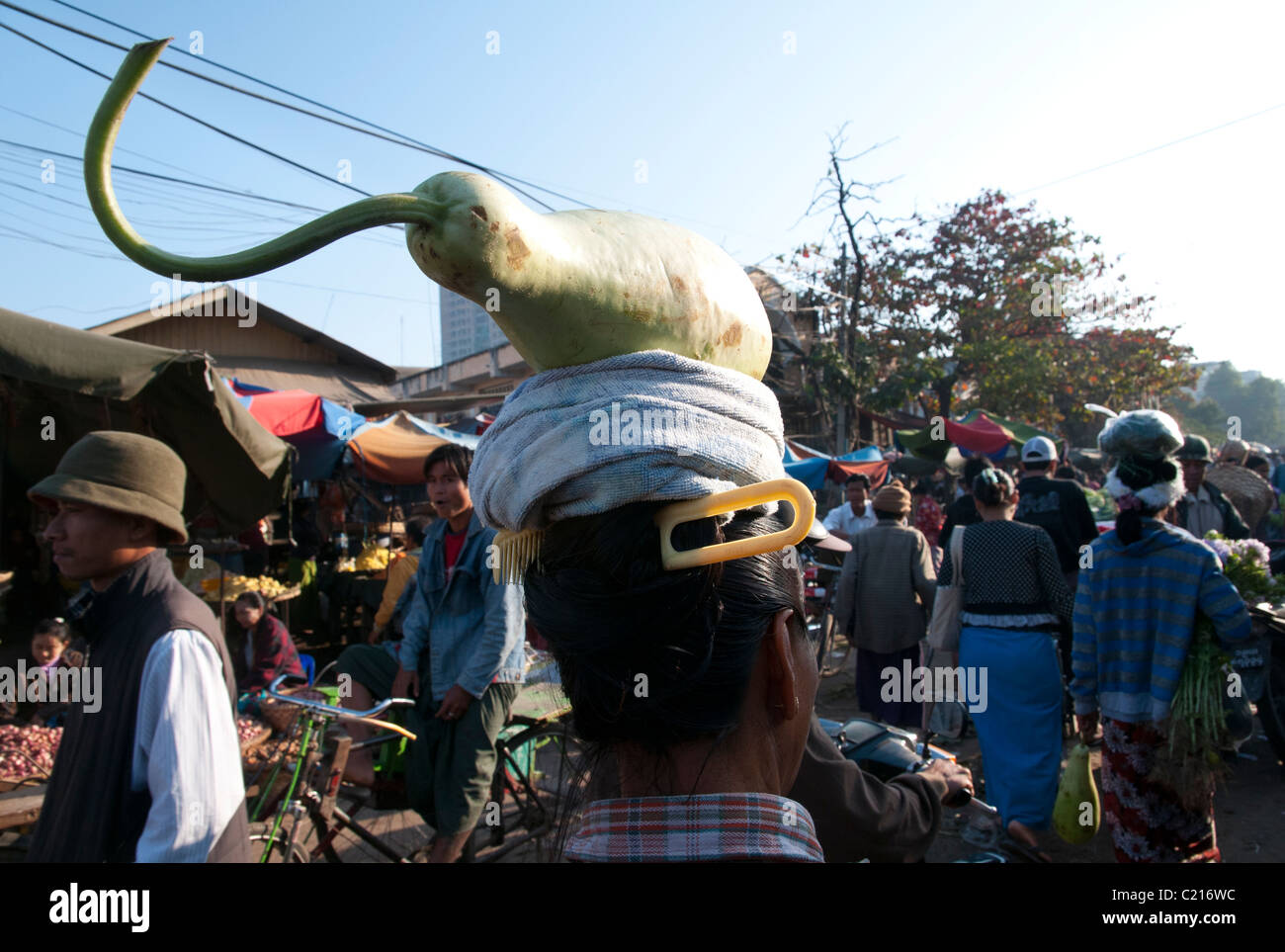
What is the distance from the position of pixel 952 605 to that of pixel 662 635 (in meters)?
3.97

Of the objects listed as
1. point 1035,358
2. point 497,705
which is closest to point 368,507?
point 497,705

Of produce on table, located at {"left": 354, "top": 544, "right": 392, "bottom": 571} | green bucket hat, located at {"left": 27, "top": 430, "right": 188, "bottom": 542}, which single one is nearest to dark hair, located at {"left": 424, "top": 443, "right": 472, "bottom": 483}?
green bucket hat, located at {"left": 27, "top": 430, "right": 188, "bottom": 542}

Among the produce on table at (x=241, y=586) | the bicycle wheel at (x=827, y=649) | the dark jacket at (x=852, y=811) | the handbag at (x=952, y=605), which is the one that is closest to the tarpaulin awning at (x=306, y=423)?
the produce on table at (x=241, y=586)

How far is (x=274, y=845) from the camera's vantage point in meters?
3.47

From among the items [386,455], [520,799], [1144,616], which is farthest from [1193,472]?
[386,455]

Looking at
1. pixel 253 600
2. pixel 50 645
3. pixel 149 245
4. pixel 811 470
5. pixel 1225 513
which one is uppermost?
pixel 811 470

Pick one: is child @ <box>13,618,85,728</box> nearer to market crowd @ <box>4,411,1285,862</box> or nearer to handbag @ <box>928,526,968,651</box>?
market crowd @ <box>4,411,1285,862</box>

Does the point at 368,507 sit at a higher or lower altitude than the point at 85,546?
higher


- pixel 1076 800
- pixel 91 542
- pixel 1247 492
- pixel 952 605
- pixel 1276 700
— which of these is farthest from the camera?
pixel 1247 492

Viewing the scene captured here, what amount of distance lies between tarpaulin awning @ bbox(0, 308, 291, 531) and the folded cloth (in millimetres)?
4832

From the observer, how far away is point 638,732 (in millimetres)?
1007

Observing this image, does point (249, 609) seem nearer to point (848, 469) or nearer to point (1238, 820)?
point (1238, 820)

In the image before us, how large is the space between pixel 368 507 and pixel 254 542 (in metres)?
2.80
